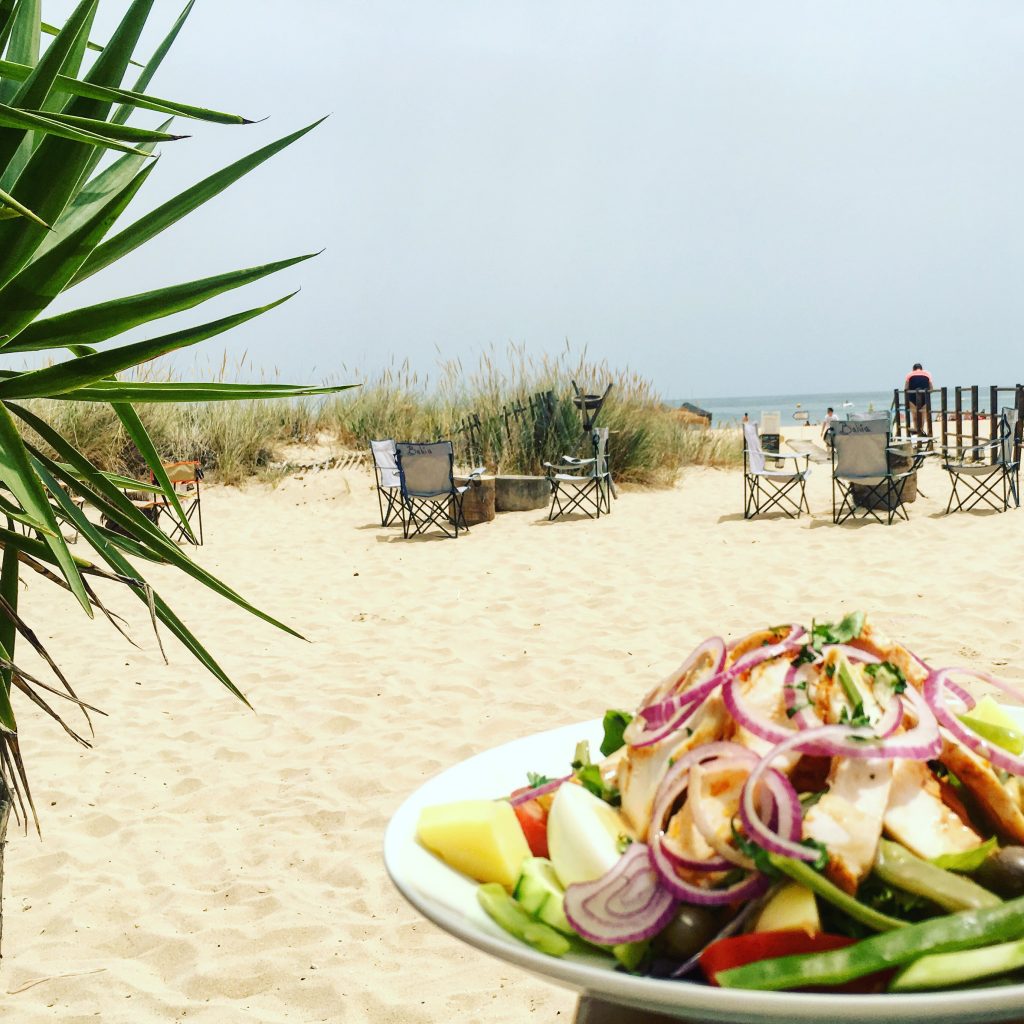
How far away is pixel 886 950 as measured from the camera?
690 millimetres

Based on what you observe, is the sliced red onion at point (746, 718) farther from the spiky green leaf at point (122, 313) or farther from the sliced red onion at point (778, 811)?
the spiky green leaf at point (122, 313)

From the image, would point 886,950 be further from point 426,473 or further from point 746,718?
point 426,473

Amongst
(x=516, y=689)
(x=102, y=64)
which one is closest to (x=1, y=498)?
(x=102, y=64)

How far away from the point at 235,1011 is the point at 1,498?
1.56m

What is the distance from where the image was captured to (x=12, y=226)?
1.96 metres

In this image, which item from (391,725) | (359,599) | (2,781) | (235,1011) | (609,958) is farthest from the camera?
(359,599)

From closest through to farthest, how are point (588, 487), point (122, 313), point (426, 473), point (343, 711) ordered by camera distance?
point (122, 313), point (343, 711), point (426, 473), point (588, 487)

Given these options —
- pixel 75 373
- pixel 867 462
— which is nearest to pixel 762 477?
pixel 867 462

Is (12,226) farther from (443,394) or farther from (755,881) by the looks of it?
(443,394)

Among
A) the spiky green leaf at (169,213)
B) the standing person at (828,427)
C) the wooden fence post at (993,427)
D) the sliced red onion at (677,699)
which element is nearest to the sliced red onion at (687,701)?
the sliced red onion at (677,699)

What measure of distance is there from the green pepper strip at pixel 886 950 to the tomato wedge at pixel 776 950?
1 cm

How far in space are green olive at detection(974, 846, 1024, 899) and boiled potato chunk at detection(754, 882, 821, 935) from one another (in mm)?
135

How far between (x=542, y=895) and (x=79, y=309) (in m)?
1.70

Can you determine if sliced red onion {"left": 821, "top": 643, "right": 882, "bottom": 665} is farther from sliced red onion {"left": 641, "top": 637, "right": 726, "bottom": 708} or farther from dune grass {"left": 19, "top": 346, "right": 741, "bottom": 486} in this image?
dune grass {"left": 19, "top": 346, "right": 741, "bottom": 486}
